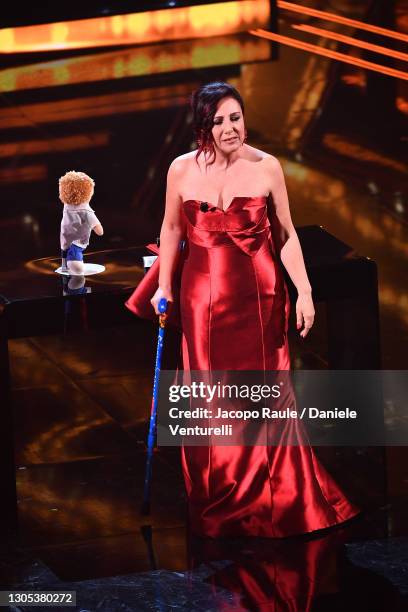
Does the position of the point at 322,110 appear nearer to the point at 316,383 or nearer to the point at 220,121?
the point at 316,383

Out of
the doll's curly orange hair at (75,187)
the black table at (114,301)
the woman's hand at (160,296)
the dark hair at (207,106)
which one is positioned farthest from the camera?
the doll's curly orange hair at (75,187)

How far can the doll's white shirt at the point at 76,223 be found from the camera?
6555 millimetres

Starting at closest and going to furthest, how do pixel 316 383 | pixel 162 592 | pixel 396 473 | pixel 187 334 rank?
pixel 162 592 < pixel 187 334 < pixel 396 473 < pixel 316 383

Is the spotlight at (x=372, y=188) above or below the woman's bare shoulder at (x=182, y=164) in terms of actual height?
above

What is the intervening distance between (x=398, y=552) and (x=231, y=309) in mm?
1126

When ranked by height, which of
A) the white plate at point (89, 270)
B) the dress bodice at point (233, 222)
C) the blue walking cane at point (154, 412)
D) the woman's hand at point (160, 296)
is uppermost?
the dress bodice at point (233, 222)

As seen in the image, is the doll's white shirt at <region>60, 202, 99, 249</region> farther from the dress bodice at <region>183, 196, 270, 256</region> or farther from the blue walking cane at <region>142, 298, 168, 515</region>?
the dress bodice at <region>183, 196, 270, 256</region>

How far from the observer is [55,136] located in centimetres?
1185

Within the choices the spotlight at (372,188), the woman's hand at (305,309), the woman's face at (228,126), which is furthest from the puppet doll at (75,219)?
the spotlight at (372,188)

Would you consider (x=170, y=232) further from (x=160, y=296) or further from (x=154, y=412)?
(x=154, y=412)

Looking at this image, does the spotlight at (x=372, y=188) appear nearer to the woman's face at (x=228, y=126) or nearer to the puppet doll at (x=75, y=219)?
the puppet doll at (x=75, y=219)

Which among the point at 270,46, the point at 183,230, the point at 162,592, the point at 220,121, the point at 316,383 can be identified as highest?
the point at 270,46

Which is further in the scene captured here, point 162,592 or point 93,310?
point 93,310

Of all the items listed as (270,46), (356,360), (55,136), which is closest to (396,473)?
(356,360)
